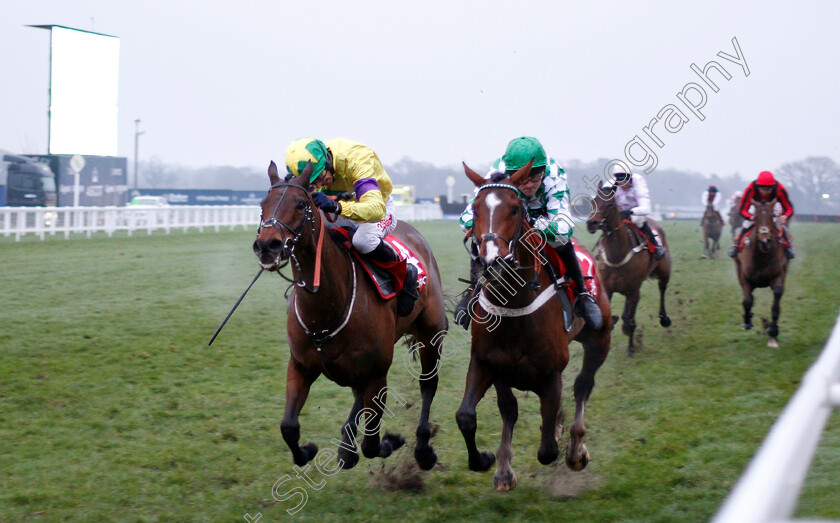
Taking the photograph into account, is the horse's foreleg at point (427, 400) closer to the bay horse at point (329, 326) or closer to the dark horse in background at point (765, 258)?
the bay horse at point (329, 326)

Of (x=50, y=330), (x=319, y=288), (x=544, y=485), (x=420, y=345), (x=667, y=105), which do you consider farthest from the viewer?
(x=50, y=330)

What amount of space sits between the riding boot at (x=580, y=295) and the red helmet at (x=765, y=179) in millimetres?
5136

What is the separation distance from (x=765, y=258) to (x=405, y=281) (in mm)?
5446

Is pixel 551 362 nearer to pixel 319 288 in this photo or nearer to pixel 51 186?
pixel 319 288

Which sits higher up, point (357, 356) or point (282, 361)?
point (357, 356)

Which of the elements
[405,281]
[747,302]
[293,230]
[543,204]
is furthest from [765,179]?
[293,230]

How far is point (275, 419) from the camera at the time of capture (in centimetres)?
616

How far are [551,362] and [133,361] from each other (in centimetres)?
474

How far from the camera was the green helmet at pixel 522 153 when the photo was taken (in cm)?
430

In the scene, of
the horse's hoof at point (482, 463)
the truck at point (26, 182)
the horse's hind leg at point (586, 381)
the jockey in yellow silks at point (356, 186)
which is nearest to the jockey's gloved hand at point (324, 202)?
the jockey in yellow silks at point (356, 186)

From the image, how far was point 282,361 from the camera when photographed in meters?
7.97

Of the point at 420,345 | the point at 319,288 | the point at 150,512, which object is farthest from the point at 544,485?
the point at 150,512

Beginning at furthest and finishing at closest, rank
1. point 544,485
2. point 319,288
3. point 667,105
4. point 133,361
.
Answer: point 133,361
point 667,105
point 544,485
point 319,288

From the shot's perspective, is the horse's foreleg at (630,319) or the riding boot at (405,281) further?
the horse's foreleg at (630,319)
